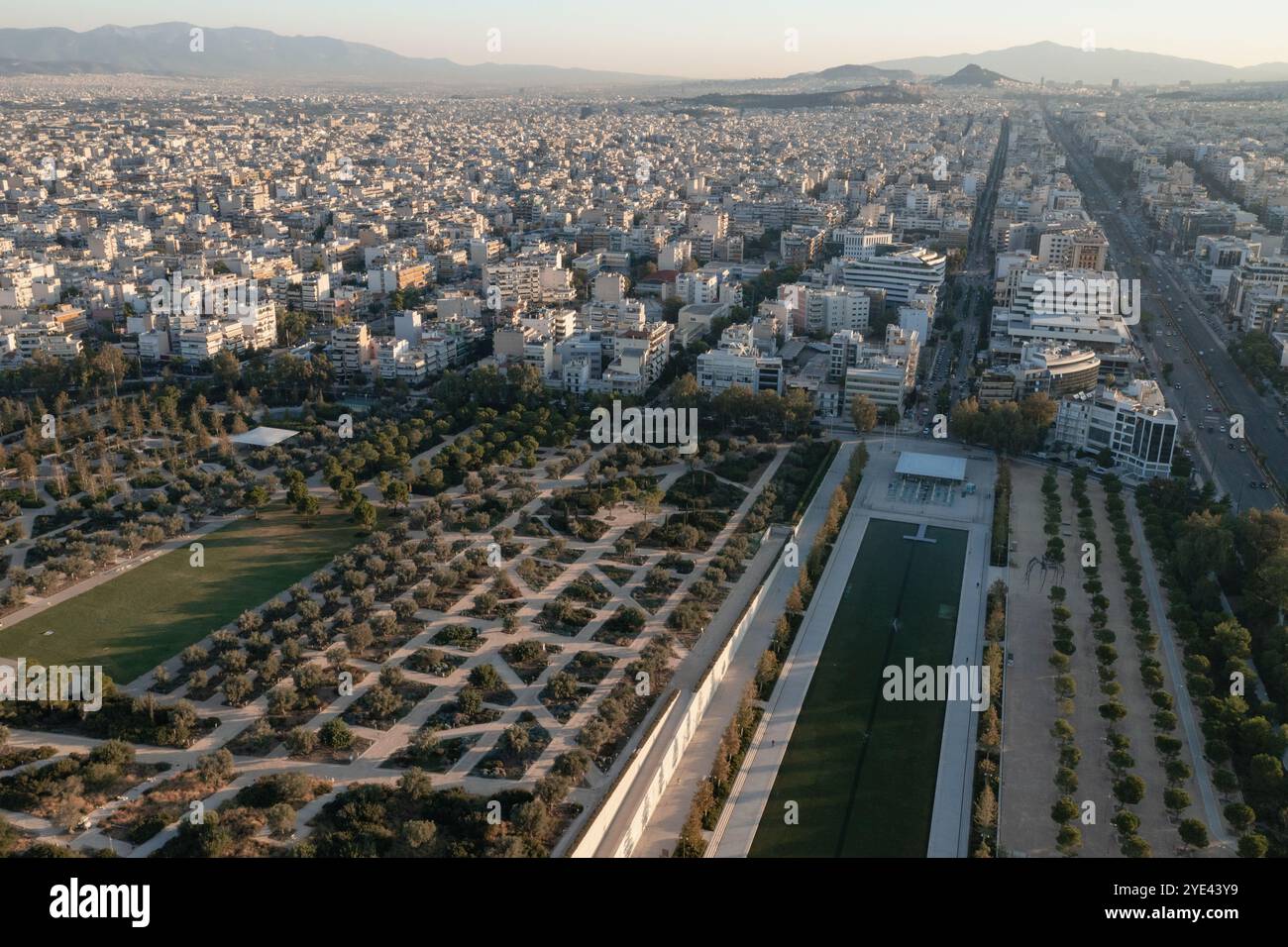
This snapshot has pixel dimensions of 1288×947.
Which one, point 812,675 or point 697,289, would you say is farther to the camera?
point 697,289

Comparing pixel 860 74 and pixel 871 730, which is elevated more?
pixel 860 74

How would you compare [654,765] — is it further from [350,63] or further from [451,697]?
[350,63]

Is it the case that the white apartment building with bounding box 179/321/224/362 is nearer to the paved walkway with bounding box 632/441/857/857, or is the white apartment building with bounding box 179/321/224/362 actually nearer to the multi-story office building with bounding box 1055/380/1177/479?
the paved walkway with bounding box 632/441/857/857

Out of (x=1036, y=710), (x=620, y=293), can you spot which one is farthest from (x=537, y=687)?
(x=620, y=293)

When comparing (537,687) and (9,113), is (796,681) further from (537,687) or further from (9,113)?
(9,113)

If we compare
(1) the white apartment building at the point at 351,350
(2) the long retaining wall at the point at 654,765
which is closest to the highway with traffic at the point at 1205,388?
(2) the long retaining wall at the point at 654,765

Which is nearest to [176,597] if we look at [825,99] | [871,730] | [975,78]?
[871,730]
